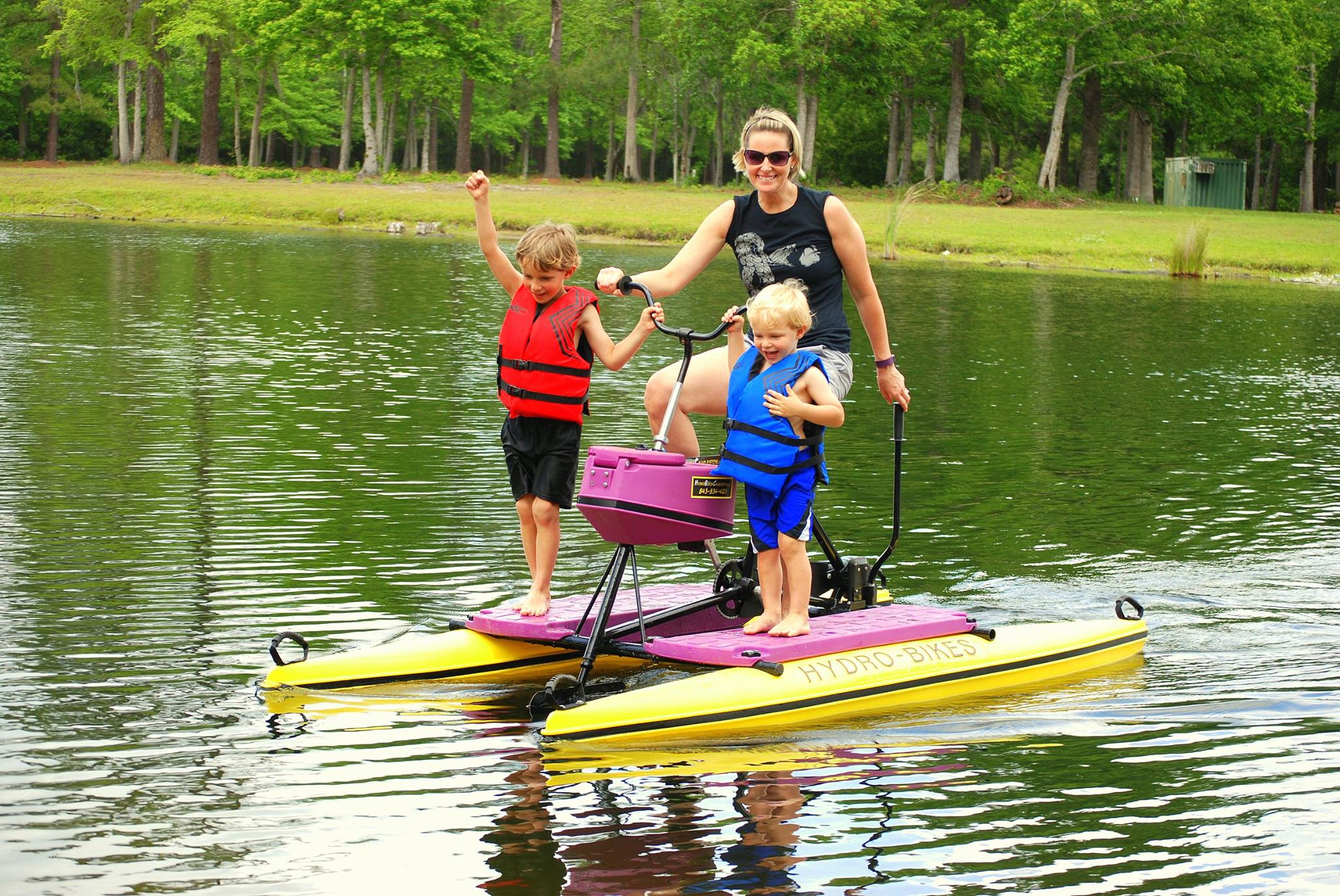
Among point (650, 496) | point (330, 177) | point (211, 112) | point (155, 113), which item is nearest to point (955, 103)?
point (330, 177)

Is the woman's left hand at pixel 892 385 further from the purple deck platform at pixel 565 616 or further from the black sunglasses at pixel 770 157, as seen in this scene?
the purple deck platform at pixel 565 616

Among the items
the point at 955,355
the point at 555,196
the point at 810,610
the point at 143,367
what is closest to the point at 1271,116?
the point at 555,196

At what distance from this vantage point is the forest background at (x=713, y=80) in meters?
57.7

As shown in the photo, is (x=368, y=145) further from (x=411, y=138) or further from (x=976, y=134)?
(x=976, y=134)

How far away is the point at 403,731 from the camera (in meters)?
6.32

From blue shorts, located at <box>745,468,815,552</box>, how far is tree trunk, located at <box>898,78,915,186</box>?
191 feet

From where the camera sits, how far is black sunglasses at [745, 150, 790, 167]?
6812 millimetres

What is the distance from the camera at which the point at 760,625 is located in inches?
275

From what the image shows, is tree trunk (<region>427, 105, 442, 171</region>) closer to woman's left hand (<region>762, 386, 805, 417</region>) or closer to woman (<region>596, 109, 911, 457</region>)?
woman (<region>596, 109, 911, 457</region>)

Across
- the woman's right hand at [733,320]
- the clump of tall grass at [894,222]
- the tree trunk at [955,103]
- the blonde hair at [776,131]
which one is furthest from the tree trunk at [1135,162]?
the woman's right hand at [733,320]

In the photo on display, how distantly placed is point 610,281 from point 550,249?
1.12 feet

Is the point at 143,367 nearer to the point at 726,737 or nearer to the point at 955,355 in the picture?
the point at 955,355

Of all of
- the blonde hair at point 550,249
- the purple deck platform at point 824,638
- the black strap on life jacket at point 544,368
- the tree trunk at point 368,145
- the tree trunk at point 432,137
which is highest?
the tree trunk at point 432,137

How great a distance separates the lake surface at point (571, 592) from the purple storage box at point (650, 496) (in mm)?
938
